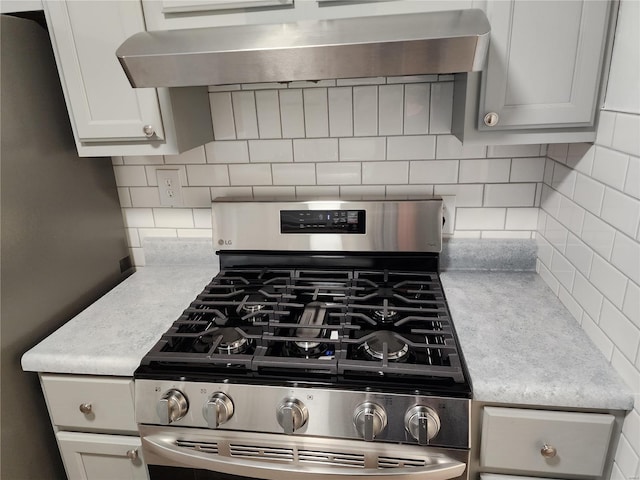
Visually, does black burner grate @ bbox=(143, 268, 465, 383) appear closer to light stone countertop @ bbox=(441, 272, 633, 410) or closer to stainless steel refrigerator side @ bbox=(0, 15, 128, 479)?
light stone countertop @ bbox=(441, 272, 633, 410)

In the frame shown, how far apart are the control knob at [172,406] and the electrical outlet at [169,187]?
80cm

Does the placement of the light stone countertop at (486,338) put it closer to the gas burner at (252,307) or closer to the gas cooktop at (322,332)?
the gas cooktop at (322,332)

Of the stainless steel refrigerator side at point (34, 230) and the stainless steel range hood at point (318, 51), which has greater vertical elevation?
the stainless steel range hood at point (318, 51)

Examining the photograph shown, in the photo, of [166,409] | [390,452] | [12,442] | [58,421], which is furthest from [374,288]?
[12,442]

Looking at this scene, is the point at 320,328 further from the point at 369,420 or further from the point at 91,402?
the point at 91,402

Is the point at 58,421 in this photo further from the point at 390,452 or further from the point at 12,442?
the point at 390,452

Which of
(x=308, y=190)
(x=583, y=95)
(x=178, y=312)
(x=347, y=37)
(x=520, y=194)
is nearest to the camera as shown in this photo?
(x=347, y=37)

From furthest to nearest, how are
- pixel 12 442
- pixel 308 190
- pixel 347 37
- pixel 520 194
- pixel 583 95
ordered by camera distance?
1. pixel 308 190
2. pixel 520 194
3. pixel 12 442
4. pixel 583 95
5. pixel 347 37

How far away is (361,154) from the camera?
1510 millimetres

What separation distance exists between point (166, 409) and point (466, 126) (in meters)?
1.02

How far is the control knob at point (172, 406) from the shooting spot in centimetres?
105

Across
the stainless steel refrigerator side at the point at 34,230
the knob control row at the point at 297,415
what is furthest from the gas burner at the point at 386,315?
the stainless steel refrigerator side at the point at 34,230

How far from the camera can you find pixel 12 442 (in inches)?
46.8

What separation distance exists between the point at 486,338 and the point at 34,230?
129 cm
